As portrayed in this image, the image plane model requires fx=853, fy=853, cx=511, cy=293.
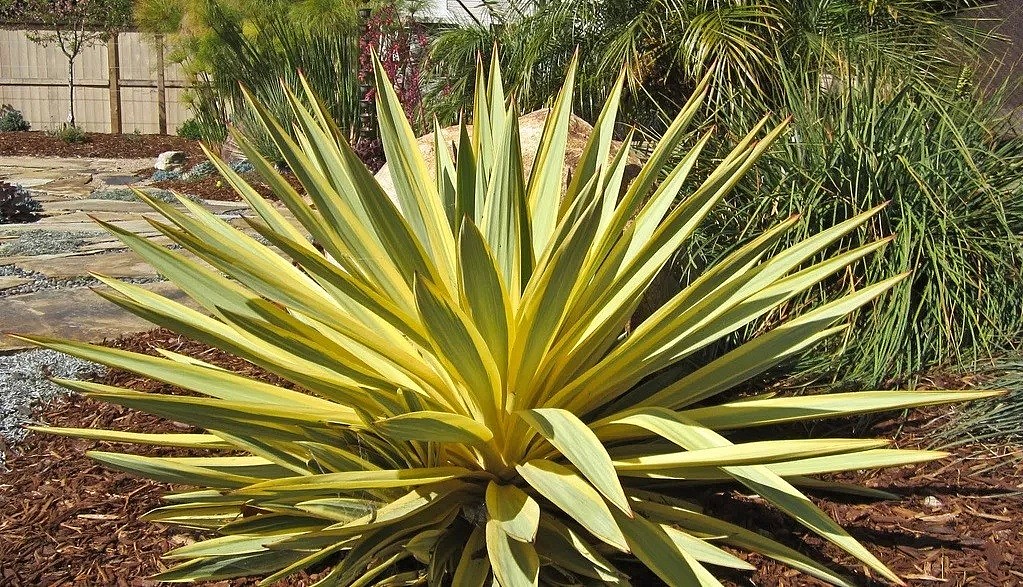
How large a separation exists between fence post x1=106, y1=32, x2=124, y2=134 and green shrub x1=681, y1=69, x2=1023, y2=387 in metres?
18.1

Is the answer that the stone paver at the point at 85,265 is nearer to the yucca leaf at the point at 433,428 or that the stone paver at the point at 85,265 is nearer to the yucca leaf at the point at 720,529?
the yucca leaf at the point at 433,428

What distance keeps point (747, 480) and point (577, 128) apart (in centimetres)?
230

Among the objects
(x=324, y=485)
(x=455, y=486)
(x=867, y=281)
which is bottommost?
(x=455, y=486)

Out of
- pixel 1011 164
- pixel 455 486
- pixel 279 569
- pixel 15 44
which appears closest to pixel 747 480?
pixel 455 486

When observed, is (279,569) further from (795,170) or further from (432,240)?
(795,170)

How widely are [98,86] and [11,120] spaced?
1924 mm

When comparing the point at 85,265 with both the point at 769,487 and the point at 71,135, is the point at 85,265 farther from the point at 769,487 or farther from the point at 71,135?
the point at 71,135

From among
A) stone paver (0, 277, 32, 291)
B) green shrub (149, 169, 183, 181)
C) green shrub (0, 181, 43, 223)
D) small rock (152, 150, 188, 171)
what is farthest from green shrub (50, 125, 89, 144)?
stone paver (0, 277, 32, 291)

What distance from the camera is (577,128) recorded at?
385 centimetres

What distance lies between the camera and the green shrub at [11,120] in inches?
723

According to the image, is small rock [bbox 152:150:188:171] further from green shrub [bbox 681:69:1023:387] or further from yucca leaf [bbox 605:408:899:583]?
yucca leaf [bbox 605:408:899:583]

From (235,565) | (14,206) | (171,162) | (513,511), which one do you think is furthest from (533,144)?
(171,162)

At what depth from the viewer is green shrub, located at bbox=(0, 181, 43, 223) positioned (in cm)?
800

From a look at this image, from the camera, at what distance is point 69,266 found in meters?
5.76
